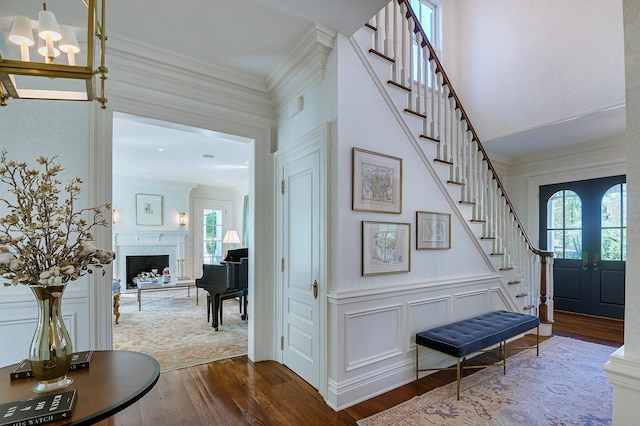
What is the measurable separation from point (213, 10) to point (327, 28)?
33.6 inches

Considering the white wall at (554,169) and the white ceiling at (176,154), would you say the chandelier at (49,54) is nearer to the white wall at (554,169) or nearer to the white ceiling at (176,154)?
the white ceiling at (176,154)

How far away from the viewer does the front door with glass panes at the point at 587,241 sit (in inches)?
187

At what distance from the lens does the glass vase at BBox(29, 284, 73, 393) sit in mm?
1307

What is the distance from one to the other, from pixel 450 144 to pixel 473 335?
1.95 meters

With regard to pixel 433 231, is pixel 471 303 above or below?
below

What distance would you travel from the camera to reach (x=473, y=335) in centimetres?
279

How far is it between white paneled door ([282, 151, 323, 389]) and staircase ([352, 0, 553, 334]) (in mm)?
1050

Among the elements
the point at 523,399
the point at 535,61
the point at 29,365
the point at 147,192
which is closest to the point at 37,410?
the point at 29,365

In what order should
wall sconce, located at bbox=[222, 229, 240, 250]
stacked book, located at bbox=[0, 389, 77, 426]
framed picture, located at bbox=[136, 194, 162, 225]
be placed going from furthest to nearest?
wall sconce, located at bbox=[222, 229, 240, 250] < framed picture, located at bbox=[136, 194, 162, 225] < stacked book, located at bbox=[0, 389, 77, 426]

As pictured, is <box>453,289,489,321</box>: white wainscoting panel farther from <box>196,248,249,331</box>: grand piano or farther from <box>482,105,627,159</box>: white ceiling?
<box>196,248,249,331</box>: grand piano

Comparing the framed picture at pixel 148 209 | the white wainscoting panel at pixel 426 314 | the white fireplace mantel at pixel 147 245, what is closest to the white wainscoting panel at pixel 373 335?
the white wainscoting panel at pixel 426 314

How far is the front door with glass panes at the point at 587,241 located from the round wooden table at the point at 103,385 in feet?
20.2

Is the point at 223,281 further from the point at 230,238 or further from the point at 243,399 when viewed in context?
the point at 230,238

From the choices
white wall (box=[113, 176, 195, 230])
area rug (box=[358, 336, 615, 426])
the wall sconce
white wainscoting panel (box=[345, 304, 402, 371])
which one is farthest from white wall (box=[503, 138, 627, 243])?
white wall (box=[113, 176, 195, 230])
